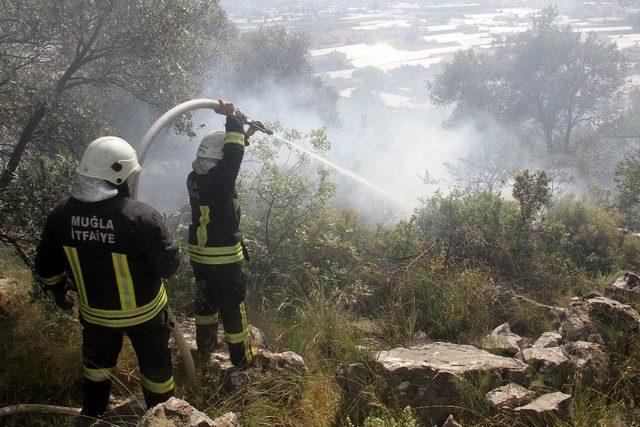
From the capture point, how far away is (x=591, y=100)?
66.2 ft

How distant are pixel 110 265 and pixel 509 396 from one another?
8.36 ft

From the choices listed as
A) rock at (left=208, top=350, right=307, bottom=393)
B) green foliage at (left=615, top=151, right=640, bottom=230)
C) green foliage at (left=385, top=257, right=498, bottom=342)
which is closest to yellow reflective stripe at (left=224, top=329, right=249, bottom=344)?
rock at (left=208, top=350, right=307, bottom=393)

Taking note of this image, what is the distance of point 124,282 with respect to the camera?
9.02ft

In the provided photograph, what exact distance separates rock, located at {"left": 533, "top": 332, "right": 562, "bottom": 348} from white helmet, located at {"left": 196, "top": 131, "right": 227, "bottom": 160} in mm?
2917

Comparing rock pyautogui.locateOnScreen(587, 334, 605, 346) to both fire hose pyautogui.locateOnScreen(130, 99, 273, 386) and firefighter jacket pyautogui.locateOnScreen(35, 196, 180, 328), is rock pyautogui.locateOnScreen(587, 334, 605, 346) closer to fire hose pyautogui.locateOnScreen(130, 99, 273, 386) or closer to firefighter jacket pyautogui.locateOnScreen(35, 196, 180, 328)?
fire hose pyautogui.locateOnScreen(130, 99, 273, 386)

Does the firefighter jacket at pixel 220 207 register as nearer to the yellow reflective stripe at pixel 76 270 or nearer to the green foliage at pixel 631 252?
the yellow reflective stripe at pixel 76 270

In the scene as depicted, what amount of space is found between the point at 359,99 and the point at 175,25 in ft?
88.0

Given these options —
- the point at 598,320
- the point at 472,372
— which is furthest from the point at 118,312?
the point at 598,320

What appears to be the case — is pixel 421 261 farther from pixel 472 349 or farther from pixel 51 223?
pixel 51 223

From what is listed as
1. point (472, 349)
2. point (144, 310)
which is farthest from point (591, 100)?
point (144, 310)

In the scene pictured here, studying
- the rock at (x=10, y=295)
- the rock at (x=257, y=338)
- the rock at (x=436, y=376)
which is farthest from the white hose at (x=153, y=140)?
the rock at (x=10, y=295)

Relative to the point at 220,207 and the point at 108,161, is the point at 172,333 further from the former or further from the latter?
the point at 108,161

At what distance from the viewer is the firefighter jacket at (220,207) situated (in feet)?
11.7

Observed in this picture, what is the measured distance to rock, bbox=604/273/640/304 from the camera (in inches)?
174
